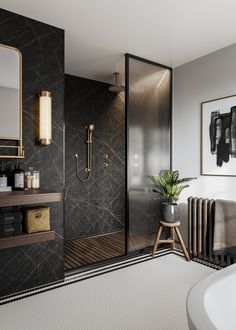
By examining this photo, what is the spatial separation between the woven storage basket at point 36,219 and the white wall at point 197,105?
198 centimetres

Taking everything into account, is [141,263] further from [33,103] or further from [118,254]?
[33,103]

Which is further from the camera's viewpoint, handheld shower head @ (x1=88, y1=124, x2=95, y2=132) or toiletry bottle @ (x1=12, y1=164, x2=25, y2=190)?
handheld shower head @ (x1=88, y1=124, x2=95, y2=132)

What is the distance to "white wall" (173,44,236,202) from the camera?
2.89 m

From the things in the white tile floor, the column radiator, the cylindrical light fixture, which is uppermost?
the cylindrical light fixture

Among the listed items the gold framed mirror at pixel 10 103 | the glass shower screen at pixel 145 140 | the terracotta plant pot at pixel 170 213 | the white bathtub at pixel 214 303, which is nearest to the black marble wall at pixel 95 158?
the glass shower screen at pixel 145 140

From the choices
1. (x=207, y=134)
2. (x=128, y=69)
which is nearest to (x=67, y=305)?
(x=207, y=134)

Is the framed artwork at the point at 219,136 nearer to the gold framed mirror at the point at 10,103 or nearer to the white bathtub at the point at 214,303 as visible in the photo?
the white bathtub at the point at 214,303

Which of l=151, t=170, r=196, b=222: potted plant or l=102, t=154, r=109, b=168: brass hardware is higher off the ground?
l=102, t=154, r=109, b=168: brass hardware

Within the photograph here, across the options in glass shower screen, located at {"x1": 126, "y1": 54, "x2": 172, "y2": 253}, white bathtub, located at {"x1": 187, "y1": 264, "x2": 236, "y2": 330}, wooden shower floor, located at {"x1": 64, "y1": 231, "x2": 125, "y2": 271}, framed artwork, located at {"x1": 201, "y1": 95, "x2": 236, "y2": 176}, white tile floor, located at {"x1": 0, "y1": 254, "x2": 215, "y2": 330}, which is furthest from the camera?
glass shower screen, located at {"x1": 126, "y1": 54, "x2": 172, "y2": 253}

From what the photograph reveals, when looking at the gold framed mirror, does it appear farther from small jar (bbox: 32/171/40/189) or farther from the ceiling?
Result: the ceiling

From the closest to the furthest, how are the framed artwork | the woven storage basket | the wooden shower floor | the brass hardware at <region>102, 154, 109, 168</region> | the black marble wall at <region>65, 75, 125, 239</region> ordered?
the woven storage basket
the framed artwork
the wooden shower floor
the black marble wall at <region>65, 75, 125, 239</region>
the brass hardware at <region>102, 154, 109, 168</region>

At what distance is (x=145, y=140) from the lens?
10.8ft

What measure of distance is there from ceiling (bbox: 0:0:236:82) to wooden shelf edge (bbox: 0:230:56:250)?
6.51 feet

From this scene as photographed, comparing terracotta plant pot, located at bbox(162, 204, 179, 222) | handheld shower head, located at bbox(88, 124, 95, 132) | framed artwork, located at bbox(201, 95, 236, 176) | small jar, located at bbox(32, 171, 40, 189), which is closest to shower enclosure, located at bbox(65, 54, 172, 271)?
handheld shower head, located at bbox(88, 124, 95, 132)
